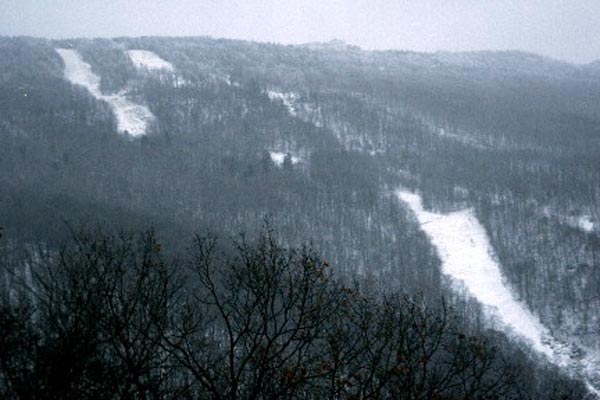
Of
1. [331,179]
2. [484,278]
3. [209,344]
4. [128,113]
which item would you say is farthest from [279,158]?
[209,344]

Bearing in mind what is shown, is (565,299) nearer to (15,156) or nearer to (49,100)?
(15,156)

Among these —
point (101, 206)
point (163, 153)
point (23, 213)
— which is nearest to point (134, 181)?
point (163, 153)

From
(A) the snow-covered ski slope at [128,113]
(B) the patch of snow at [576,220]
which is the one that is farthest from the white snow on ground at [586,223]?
(A) the snow-covered ski slope at [128,113]

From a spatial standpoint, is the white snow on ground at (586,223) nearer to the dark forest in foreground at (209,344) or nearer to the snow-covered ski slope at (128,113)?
the dark forest in foreground at (209,344)

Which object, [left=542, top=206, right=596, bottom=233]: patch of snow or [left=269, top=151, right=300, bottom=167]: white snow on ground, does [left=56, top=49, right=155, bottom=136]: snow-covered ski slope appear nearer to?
[left=269, top=151, right=300, bottom=167]: white snow on ground

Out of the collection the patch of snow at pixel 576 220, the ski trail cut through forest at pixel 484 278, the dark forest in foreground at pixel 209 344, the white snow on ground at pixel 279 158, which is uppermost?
the dark forest in foreground at pixel 209 344

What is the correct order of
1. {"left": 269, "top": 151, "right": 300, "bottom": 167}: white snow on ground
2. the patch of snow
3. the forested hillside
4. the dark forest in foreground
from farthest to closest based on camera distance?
{"left": 269, "top": 151, "right": 300, "bottom": 167}: white snow on ground, the patch of snow, the forested hillside, the dark forest in foreground

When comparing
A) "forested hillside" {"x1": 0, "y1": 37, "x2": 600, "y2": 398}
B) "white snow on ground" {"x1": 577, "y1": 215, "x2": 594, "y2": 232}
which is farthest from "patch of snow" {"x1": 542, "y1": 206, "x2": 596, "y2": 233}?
"forested hillside" {"x1": 0, "y1": 37, "x2": 600, "y2": 398}

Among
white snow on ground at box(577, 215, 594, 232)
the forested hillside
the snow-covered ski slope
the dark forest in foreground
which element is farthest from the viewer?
the snow-covered ski slope
